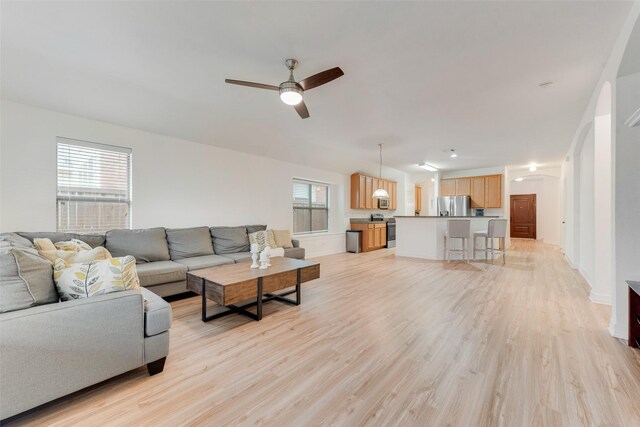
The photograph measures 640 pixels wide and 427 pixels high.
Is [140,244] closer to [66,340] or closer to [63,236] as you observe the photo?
[63,236]

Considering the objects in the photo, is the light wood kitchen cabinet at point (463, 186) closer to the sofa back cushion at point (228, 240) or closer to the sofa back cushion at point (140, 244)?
the sofa back cushion at point (228, 240)

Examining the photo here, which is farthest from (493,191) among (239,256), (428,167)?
(239,256)

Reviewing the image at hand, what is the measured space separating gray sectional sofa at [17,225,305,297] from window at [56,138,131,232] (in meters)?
0.41

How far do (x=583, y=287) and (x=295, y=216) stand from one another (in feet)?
18.1

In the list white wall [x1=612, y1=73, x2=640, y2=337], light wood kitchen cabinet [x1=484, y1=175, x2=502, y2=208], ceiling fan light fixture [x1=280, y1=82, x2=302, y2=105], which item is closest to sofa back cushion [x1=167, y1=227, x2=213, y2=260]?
ceiling fan light fixture [x1=280, y1=82, x2=302, y2=105]

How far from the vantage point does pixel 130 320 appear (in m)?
1.76

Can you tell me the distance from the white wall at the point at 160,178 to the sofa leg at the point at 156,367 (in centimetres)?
281

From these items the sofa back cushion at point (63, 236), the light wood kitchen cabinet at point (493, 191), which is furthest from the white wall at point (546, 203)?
the sofa back cushion at point (63, 236)

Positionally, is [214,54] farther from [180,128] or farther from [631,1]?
[631,1]

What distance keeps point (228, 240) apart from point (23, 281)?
127 inches

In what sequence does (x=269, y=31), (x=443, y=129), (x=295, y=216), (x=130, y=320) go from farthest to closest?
(x=295, y=216) < (x=443, y=129) < (x=269, y=31) < (x=130, y=320)

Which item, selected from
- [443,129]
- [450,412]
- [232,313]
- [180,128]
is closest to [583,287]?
[443,129]

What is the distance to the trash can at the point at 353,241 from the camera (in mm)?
7633

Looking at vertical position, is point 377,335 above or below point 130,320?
below
